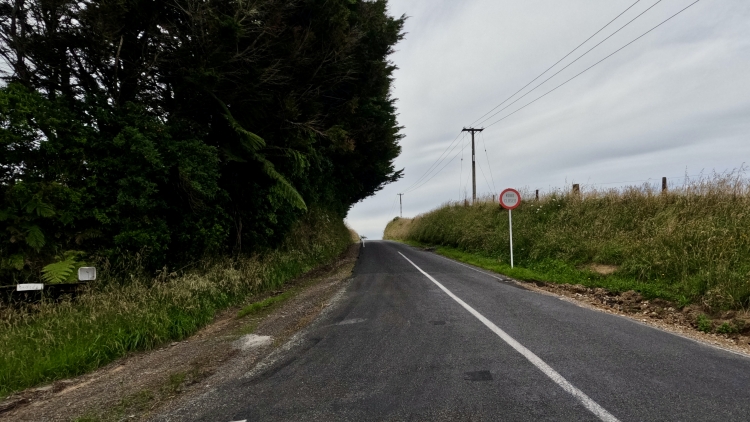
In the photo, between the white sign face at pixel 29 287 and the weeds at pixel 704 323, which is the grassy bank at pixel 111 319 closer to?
the white sign face at pixel 29 287

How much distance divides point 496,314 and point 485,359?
219cm

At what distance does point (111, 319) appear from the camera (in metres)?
6.38

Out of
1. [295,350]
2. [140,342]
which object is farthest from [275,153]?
[295,350]

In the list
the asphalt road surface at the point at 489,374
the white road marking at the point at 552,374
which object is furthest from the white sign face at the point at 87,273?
the white road marking at the point at 552,374

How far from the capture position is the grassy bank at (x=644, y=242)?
23.6ft

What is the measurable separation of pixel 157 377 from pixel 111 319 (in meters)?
2.65

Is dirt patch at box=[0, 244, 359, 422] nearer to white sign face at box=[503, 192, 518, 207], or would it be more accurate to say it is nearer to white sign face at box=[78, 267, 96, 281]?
white sign face at box=[78, 267, 96, 281]

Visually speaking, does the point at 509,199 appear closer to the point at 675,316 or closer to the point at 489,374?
the point at 675,316

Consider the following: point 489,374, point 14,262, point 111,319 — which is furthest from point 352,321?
point 14,262

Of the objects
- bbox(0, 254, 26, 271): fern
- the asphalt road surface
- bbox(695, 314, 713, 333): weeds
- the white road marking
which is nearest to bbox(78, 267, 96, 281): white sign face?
bbox(0, 254, 26, 271): fern

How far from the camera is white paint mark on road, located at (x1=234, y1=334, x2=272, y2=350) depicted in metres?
5.44

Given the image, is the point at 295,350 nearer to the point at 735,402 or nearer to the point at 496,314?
the point at 496,314

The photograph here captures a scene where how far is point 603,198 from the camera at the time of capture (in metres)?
13.6

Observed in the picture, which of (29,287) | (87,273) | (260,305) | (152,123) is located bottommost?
(260,305)
